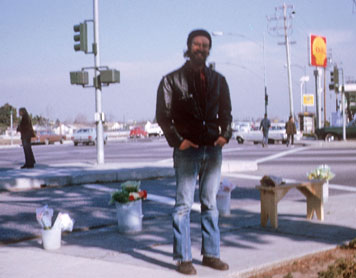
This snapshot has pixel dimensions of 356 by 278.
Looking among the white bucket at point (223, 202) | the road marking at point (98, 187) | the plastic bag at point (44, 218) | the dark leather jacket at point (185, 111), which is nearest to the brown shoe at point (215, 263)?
the dark leather jacket at point (185, 111)

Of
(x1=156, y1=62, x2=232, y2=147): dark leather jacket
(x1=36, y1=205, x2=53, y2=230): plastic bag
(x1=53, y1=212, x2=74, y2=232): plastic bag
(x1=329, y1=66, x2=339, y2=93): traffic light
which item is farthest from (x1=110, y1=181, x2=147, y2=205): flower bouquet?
(x1=329, y1=66, x2=339, y2=93): traffic light

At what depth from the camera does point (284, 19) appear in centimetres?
4822

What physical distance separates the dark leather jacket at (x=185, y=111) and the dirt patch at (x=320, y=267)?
1228mm

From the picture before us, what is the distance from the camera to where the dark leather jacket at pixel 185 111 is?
13.6 feet

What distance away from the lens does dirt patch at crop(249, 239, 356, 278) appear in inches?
164

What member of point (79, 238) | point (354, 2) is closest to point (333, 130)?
point (354, 2)

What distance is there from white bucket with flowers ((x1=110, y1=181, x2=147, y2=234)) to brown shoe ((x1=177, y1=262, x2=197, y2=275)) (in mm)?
2018

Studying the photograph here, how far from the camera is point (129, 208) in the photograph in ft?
20.6

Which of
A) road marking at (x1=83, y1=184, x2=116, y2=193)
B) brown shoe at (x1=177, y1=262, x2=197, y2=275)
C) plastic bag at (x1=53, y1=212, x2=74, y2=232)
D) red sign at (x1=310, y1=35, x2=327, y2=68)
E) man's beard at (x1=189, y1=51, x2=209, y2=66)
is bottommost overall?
road marking at (x1=83, y1=184, x2=116, y2=193)

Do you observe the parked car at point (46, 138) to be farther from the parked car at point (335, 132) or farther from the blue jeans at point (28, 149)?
the blue jeans at point (28, 149)

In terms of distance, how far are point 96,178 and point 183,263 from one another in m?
8.26

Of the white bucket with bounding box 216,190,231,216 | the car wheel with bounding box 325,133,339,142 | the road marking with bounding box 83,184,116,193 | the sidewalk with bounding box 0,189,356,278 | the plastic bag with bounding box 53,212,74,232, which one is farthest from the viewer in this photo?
the car wheel with bounding box 325,133,339,142

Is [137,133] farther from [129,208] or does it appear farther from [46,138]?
[129,208]

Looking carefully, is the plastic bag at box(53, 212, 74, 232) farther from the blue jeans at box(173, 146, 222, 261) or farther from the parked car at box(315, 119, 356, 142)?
the parked car at box(315, 119, 356, 142)
